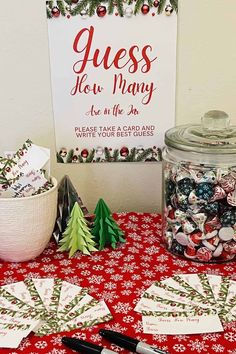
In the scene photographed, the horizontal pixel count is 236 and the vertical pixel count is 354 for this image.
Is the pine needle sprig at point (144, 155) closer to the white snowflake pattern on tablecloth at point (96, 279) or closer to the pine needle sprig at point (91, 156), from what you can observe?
the pine needle sprig at point (91, 156)

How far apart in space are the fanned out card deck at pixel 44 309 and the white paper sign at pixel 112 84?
1.07 feet

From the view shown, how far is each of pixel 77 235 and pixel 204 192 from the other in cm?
24

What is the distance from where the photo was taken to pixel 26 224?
0.84m

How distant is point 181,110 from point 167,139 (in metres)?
0.15

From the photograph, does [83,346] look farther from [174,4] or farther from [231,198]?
[174,4]

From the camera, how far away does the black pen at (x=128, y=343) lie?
25.3 inches

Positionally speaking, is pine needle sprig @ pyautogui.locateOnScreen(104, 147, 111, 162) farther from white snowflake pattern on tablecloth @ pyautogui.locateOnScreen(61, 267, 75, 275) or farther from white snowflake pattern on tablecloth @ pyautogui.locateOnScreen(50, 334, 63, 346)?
white snowflake pattern on tablecloth @ pyautogui.locateOnScreen(50, 334, 63, 346)

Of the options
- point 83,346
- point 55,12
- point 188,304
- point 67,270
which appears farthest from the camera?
point 55,12

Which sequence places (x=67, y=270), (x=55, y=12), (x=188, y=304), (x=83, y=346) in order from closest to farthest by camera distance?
(x=83, y=346) → (x=188, y=304) → (x=67, y=270) → (x=55, y=12)

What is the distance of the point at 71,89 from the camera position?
100 centimetres

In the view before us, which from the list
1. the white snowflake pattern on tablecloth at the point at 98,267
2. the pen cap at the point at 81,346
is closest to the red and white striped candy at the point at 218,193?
the white snowflake pattern on tablecloth at the point at 98,267

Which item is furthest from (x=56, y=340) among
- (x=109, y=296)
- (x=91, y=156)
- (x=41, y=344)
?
(x=91, y=156)

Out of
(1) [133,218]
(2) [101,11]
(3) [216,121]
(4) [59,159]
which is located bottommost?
(1) [133,218]

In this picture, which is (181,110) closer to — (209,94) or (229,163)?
(209,94)
